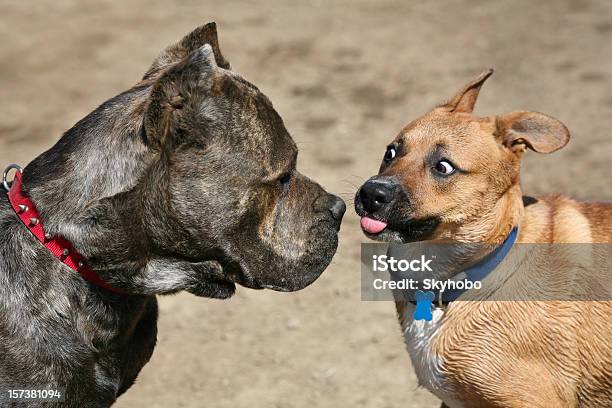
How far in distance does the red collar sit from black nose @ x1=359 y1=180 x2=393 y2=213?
137 centimetres

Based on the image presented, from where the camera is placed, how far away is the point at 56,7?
11.9 meters

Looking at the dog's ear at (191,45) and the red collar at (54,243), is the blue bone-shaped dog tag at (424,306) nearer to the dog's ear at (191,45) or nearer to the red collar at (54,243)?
the dog's ear at (191,45)

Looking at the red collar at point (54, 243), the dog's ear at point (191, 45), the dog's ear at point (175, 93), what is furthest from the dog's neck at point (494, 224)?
the red collar at point (54, 243)

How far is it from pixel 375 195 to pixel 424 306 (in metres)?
0.63

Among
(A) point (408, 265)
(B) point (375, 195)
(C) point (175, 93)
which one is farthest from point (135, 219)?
(A) point (408, 265)

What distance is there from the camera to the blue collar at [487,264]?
477cm

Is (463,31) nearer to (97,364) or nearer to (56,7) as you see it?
(56,7)

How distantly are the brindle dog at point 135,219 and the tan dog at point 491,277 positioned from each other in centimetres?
81

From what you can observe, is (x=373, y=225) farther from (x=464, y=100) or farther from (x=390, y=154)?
(x=464, y=100)

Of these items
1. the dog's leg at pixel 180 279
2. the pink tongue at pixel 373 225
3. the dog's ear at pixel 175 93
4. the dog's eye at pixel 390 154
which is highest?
the dog's ear at pixel 175 93

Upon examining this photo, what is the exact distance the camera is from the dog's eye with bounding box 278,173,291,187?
422cm

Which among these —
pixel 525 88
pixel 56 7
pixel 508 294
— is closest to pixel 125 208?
pixel 508 294

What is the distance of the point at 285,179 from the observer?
4273 millimetres

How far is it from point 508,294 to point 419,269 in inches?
18.5
